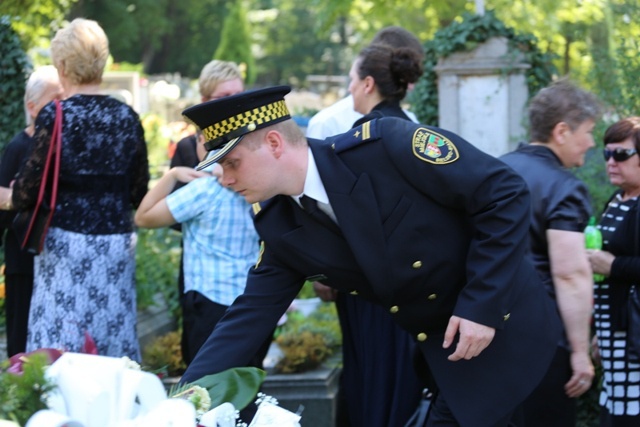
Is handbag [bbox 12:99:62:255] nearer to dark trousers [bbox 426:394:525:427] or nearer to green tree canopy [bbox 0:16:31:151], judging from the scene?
dark trousers [bbox 426:394:525:427]

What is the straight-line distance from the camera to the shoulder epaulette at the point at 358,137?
3.19 m

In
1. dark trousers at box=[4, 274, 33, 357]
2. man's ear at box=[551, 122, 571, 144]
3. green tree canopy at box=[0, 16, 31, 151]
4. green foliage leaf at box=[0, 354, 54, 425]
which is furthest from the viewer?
green tree canopy at box=[0, 16, 31, 151]

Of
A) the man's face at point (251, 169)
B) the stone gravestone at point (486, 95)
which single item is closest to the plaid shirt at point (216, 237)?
the man's face at point (251, 169)

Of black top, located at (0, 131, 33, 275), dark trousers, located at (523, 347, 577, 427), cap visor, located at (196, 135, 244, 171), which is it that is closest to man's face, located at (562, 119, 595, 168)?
dark trousers, located at (523, 347, 577, 427)

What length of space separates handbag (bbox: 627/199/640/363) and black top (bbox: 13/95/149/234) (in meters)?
2.40

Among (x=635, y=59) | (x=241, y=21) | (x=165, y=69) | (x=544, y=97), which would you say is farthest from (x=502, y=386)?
(x=165, y=69)

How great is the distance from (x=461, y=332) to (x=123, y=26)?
140ft

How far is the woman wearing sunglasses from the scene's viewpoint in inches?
177

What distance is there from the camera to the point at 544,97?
4.30m

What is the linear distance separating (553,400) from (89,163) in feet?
7.75

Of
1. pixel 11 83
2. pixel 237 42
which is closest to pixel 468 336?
pixel 11 83

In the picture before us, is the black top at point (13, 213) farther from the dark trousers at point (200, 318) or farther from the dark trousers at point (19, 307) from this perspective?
the dark trousers at point (200, 318)

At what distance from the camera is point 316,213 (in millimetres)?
3164

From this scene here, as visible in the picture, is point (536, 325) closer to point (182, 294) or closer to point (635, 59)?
point (182, 294)
